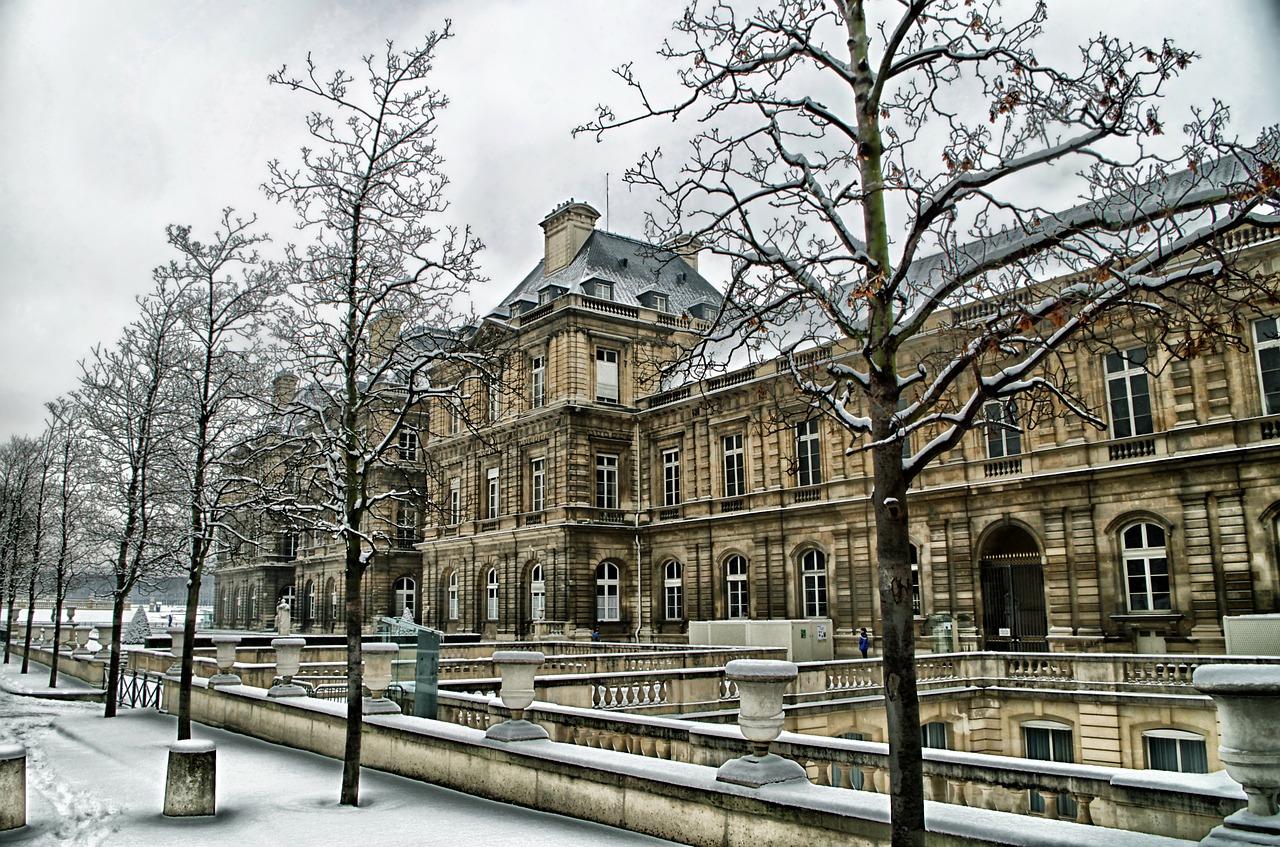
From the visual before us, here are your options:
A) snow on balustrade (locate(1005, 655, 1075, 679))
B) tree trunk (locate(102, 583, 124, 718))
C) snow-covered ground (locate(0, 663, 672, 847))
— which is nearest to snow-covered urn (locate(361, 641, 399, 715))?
snow-covered ground (locate(0, 663, 672, 847))

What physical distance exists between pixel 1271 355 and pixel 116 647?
25.7 metres

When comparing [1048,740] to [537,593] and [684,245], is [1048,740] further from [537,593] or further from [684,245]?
[537,593]

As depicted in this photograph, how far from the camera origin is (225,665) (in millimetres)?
19859

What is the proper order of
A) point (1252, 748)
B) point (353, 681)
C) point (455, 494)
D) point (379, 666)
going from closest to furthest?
point (1252, 748) < point (353, 681) < point (379, 666) < point (455, 494)

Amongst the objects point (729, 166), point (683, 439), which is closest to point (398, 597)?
point (683, 439)

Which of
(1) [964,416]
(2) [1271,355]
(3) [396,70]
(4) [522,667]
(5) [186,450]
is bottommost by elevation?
(4) [522,667]

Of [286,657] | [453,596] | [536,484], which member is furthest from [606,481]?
[286,657]

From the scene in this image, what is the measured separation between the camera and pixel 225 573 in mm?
Answer: 73312

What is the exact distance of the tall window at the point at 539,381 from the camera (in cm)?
4059

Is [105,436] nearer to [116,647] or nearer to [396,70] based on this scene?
[116,647]

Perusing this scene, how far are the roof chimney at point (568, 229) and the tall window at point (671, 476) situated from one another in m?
10.9

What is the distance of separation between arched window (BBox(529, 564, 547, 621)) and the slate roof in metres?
11.4

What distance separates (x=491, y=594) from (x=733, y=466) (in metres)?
13.8

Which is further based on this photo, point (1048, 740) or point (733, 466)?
point (733, 466)
